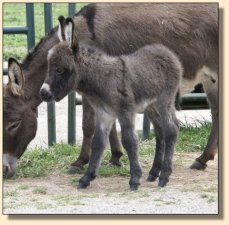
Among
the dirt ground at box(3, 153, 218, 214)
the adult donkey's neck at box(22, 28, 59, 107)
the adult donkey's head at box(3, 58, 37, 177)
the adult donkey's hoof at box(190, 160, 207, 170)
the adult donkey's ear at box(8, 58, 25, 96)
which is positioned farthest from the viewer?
the adult donkey's hoof at box(190, 160, 207, 170)

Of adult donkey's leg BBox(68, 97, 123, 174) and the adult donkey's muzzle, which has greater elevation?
the adult donkey's muzzle

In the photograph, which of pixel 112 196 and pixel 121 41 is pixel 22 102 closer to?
pixel 121 41

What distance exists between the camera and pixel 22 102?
6418mm

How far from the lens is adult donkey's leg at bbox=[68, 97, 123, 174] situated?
677cm

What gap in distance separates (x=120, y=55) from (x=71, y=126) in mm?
1690

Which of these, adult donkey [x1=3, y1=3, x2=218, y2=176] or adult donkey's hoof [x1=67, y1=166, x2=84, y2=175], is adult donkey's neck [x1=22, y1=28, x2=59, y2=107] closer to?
adult donkey [x1=3, y1=3, x2=218, y2=176]

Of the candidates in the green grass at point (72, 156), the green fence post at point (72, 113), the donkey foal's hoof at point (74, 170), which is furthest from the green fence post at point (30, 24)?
the donkey foal's hoof at point (74, 170)

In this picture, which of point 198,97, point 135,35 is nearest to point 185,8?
point 135,35

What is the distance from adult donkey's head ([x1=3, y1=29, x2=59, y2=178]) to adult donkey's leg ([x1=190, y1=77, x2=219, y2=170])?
142cm

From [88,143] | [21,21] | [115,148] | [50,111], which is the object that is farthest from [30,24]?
[115,148]

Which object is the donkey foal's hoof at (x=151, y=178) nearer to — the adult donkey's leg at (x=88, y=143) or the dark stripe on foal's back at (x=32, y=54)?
the adult donkey's leg at (x=88, y=143)

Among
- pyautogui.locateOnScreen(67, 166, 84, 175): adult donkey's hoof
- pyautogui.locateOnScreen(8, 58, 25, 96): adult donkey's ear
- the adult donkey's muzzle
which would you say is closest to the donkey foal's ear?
the adult donkey's muzzle

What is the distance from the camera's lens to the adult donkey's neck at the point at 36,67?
21.1ft

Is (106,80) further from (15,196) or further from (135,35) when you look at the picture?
(15,196)
